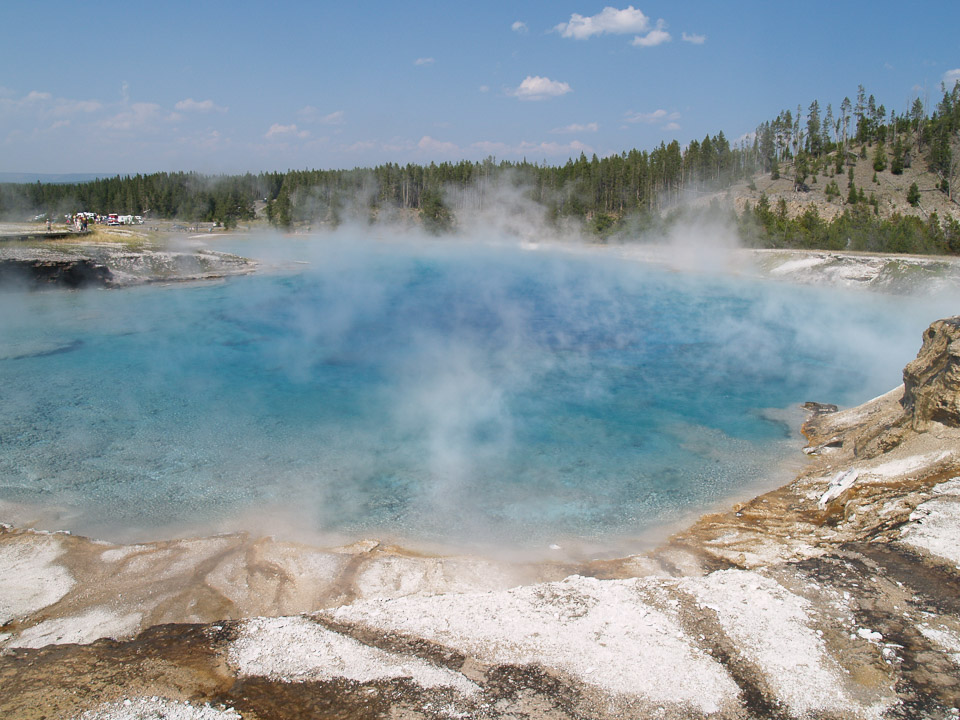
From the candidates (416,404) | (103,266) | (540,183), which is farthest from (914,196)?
(103,266)

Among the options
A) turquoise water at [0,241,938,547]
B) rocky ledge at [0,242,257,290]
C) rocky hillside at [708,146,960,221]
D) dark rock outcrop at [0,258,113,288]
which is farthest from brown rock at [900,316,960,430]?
rocky hillside at [708,146,960,221]

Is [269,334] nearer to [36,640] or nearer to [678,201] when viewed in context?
[36,640]

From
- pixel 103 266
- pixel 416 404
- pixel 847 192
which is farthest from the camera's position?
pixel 847 192

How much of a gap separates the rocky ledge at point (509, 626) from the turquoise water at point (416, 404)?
119 centimetres

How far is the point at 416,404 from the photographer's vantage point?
1185 centimetres

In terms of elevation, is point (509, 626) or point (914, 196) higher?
point (914, 196)

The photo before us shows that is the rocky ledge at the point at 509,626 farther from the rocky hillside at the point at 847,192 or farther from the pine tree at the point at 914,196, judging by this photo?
the pine tree at the point at 914,196

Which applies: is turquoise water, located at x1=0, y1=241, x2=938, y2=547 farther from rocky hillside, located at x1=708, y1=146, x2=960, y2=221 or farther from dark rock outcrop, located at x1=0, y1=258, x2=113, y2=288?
rocky hillside, located at x1=708, y1=146, x2=960, y2=221

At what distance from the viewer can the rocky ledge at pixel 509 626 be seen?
3.92m

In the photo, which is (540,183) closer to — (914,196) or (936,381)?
(914,196)

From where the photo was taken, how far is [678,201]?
171 feet

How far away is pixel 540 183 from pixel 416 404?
49223 mm

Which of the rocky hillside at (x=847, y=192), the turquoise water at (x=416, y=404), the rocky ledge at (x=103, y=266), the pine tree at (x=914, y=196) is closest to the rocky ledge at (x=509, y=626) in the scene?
the turquoise water at (x=416, y=404)

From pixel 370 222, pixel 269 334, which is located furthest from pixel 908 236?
pixel 370 222
